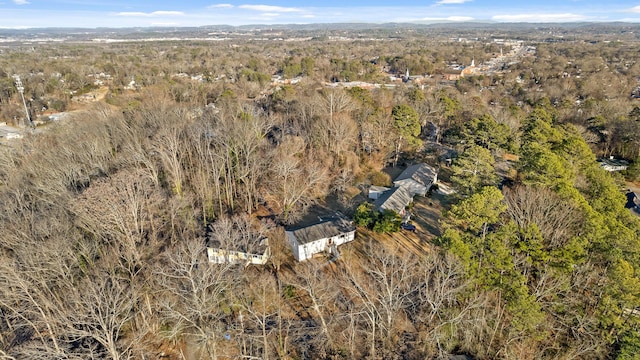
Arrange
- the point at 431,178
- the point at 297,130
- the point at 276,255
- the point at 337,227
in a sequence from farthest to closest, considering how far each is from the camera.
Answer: the point at 297,130
the point at 431,178
the point at 337,227
the point at 276,255

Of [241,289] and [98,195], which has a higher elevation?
[98,195]

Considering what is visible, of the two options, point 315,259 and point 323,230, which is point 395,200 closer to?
point 323,230

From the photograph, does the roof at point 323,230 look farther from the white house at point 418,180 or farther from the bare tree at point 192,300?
the white house at point 418,180

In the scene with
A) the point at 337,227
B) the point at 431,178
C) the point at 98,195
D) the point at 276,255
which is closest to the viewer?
the point at 98,195

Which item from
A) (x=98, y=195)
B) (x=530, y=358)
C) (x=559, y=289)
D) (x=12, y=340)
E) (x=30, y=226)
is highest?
(x=98, y=195)

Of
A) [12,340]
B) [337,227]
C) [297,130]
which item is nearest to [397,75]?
[297,130]

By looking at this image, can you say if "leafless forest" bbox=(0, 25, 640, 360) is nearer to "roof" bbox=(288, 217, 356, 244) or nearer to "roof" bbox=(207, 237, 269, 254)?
"roof" bbox=(207, 237, 269, 254)

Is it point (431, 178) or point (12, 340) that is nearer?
point (12, 340)

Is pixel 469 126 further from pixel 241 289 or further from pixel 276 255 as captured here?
pixel 241 289
